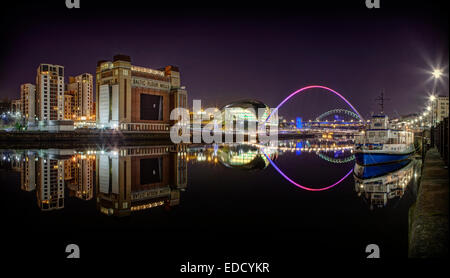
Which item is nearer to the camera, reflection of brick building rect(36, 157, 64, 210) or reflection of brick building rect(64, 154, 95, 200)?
reflection of brick building rect(36, 157, 64, 210)

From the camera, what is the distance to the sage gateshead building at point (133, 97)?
66.2m

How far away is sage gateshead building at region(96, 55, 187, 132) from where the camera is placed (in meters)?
66.2

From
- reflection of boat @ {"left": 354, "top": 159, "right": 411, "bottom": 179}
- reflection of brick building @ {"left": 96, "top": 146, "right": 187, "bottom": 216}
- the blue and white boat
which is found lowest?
reflection of boat @ {"left": 354, "top": 159, "right": 411, "bottom": 179}

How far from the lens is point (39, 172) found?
14.4m

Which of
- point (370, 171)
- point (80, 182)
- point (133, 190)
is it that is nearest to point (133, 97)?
point (370, 171)

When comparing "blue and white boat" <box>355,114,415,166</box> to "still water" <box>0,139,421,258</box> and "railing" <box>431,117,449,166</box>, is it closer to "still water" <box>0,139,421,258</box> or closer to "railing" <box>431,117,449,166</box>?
"railing" <box>431,117,449,166</box>

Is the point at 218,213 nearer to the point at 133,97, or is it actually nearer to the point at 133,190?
the point at 133,190

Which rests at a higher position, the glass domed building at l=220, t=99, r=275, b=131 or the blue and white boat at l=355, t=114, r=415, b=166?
the glass domed building at l=220, t=99, r=275, b=131

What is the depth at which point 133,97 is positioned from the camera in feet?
226

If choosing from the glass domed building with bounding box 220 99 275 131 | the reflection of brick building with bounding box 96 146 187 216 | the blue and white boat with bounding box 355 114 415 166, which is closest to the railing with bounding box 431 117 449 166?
the blue and white boat with bounding box 355 114 415 166
